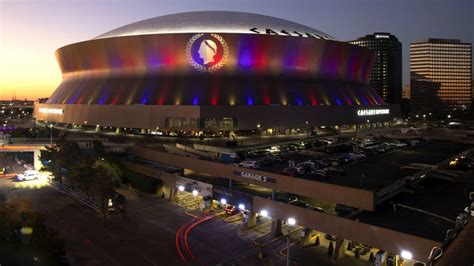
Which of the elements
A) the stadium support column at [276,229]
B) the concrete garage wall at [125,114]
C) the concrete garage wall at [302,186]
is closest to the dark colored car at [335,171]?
the concrete garage wall at [302,186]

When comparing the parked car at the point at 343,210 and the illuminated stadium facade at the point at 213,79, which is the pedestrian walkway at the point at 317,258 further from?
the illuminated stadium facade at the point at 213,79

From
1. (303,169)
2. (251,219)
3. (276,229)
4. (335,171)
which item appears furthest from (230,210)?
(335,171)

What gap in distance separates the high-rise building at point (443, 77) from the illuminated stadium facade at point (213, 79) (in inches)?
4066

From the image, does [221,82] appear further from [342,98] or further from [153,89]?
[342,98]

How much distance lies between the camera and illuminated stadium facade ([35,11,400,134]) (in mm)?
51531

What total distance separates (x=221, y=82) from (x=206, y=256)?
127ft

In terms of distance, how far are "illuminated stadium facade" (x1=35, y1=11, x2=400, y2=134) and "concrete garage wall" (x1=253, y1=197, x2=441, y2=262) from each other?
30.2m

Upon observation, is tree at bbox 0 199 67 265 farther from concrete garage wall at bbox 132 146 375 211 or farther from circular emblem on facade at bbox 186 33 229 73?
circular emblem on facade at bbox 186 33 229 73

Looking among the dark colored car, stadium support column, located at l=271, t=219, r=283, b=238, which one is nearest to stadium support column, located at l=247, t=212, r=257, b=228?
stadium support column, located at l=271, t=219, r=283, b=238

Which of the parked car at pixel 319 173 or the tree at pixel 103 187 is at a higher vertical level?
the parked car at pixel 319 173

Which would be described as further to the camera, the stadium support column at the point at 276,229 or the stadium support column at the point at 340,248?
the stadium support column at the point at 276,229

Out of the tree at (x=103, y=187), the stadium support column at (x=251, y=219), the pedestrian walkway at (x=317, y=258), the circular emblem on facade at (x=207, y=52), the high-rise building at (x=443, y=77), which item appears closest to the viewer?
the pedestrian walkway at (x=317, y=258)

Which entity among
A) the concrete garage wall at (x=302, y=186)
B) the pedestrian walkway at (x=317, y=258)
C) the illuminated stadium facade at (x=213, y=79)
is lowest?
the pedestrian walkway at (x=317, y=258)

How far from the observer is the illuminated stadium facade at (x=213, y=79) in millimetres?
51531
